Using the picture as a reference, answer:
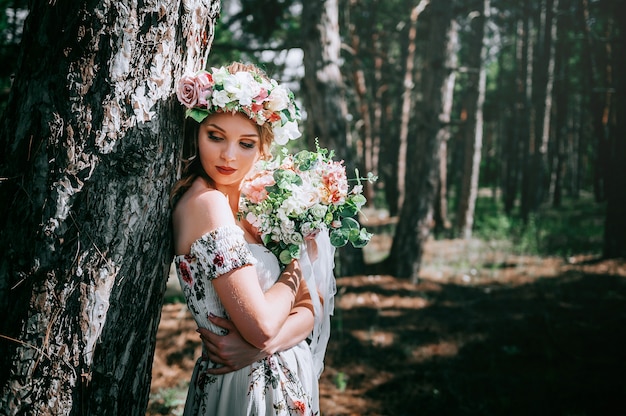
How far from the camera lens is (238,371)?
2139 millimetres

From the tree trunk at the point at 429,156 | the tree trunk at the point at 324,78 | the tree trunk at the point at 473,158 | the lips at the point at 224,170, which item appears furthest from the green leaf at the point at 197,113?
the tree trunk at the point at 473,158

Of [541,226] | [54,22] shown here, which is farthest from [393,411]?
[541,226]

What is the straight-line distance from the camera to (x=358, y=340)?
5.71 meters

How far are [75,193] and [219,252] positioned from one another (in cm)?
63

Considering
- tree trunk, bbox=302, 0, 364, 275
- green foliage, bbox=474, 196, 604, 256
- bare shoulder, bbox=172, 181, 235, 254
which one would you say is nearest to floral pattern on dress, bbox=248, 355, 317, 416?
bare shoulder, bbox=172, 181, 235, 254

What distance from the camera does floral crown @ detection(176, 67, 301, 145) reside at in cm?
189

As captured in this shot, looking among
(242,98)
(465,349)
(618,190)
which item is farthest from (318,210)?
(618,190)

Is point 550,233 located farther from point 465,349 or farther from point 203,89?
point 203,89

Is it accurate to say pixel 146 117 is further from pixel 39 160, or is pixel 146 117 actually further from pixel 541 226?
pixel 541 226

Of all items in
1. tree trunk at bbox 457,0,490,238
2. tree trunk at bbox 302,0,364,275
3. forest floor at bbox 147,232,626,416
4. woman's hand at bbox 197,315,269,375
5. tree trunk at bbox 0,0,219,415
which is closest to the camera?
tree trunk at bbox 0,0,219,415

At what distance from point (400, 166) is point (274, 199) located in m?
12.9

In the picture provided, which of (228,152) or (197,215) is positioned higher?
(228,152)

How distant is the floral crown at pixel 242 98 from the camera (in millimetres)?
1890

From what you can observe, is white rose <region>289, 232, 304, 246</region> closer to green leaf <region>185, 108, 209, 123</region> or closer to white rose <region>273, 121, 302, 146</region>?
white rose <region>273, 121, 302, 146</region>
